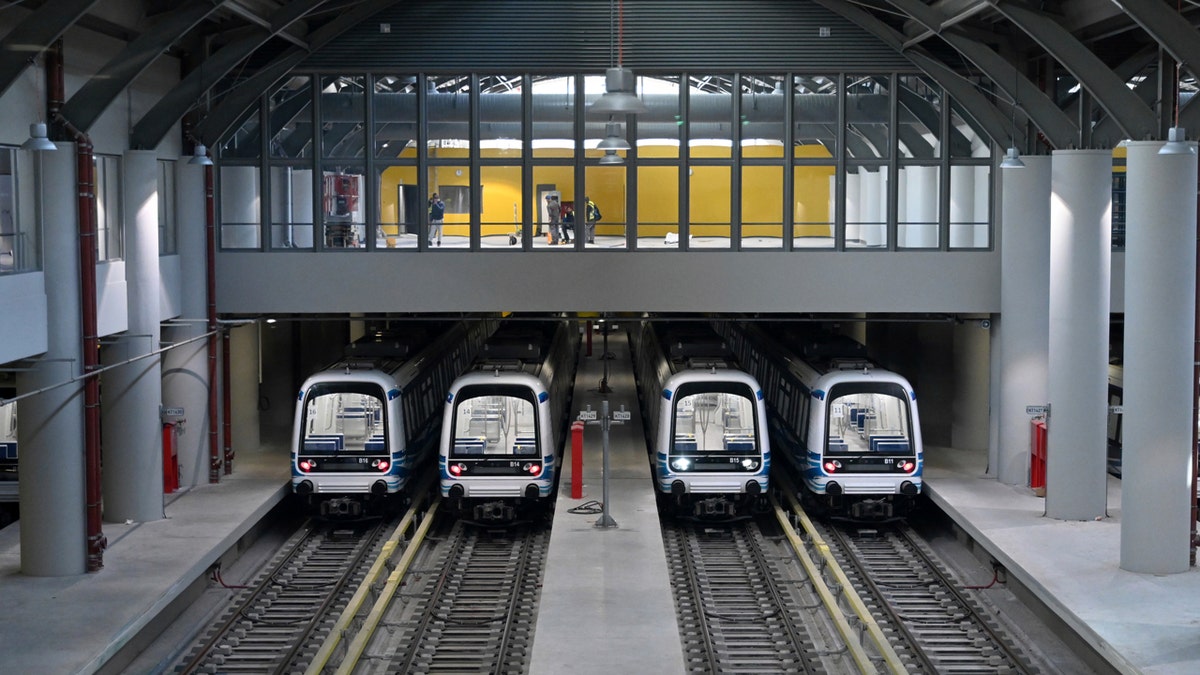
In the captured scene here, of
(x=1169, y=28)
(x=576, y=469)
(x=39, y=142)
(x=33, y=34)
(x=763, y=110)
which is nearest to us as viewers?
(x=39, y=142)

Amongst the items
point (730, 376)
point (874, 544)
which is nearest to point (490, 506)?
point (730, 376)

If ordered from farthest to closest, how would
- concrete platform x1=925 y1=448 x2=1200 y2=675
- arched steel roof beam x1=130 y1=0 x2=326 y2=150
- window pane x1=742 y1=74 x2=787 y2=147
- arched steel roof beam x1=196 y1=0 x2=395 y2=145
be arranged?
window pane x1=742 y1=74 x2=787 y2=147
arched steel roof beam x1=196 y1=0 x2=395 y2=145
arched steel roof beam x1=130 y1=0 x2=326 y2=150
concrete platform x1=925 y1=448 x2=1200 y2=675

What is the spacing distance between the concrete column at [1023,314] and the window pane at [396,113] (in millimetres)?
8472

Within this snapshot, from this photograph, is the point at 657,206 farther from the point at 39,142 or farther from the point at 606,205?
the point at 39,142

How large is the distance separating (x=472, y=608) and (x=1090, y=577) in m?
6.54

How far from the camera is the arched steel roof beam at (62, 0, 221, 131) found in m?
14.7

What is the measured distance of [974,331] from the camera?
2227 centimetres

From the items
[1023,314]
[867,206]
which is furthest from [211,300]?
[1023,314]

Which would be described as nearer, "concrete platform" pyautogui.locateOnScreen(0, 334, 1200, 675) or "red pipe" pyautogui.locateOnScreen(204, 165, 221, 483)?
→ "concrete platform" pyautogui.locateOnScreen(0, 334, 1200, 675)

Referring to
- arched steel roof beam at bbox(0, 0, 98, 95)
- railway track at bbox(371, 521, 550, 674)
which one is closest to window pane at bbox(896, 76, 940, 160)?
railway track at bbox(371, 521, 550, 674)

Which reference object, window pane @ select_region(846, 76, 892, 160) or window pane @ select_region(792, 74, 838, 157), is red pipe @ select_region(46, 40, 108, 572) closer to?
window pane @ select_region(792, 74, 838, 157)

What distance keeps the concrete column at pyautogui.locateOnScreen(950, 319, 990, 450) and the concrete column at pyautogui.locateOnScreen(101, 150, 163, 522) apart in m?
11.8

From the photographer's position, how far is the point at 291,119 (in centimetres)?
2059

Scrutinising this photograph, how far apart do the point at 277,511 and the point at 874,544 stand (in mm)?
8654
